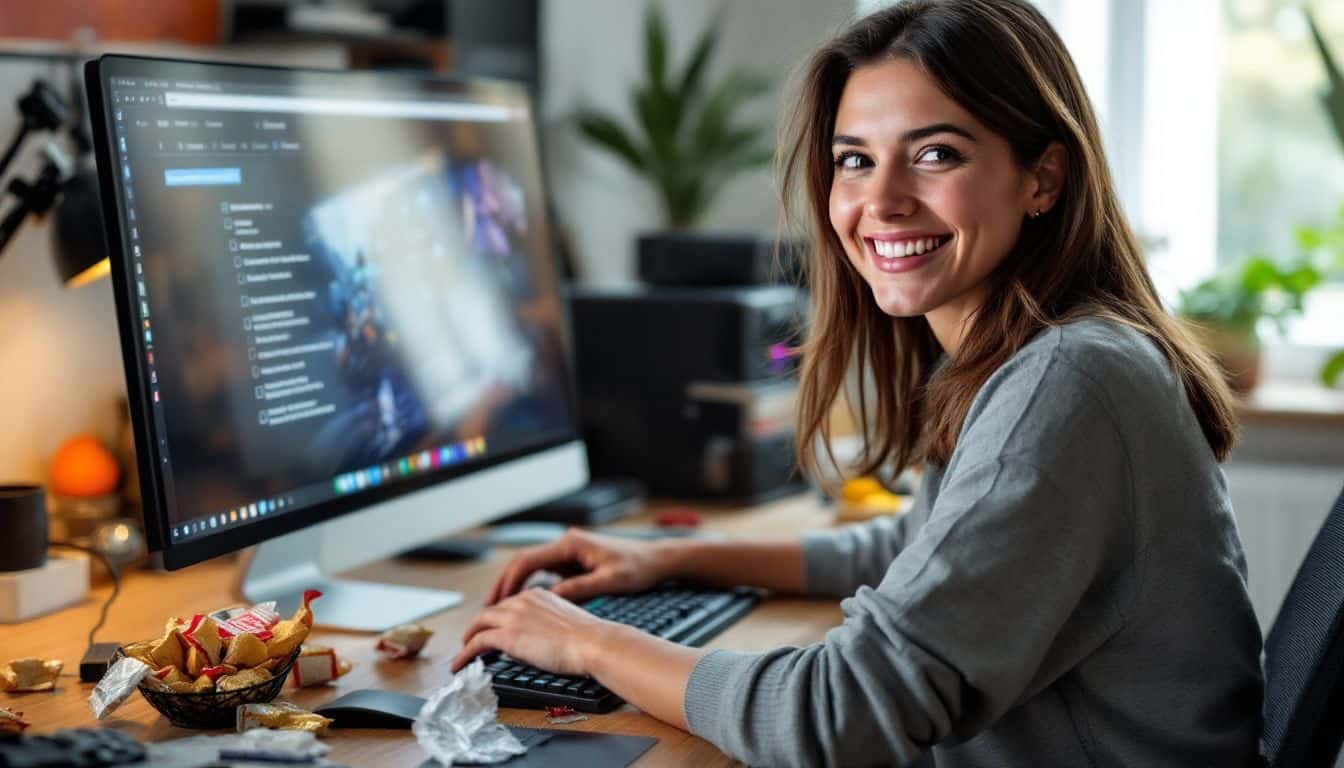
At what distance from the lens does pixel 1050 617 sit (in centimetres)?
104

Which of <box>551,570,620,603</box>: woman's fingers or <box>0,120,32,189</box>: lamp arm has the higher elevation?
<box>0,120,32,189</box>: lamp arm

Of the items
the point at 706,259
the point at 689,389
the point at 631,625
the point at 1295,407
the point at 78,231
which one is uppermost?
the point at 78,231

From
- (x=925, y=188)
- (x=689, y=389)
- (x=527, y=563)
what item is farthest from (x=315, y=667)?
(x=689, y=389)

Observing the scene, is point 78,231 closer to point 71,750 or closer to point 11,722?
→ point 11,722

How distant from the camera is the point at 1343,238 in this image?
2.95 meters

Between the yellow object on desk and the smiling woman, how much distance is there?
0.47 meters

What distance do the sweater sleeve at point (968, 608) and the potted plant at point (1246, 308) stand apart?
6.17 ft

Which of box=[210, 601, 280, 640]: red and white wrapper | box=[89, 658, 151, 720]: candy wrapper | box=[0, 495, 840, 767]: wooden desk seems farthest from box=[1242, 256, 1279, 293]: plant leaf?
box=[89, 658, 151, 720]: candy wrapper

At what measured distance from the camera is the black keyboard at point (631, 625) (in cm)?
119

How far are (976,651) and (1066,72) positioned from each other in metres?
0.55

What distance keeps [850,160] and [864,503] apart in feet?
2.31

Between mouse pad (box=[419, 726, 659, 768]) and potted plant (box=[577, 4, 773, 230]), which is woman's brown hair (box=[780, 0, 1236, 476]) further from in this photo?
potted plant (box=[577, 4, 773, 230])

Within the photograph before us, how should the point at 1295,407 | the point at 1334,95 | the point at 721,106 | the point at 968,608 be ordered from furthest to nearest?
the point at 721,106 < the point at 1295,407 < the point at 1334,95 < the point at 968,608

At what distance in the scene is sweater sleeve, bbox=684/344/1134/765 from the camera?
3.34 feet
